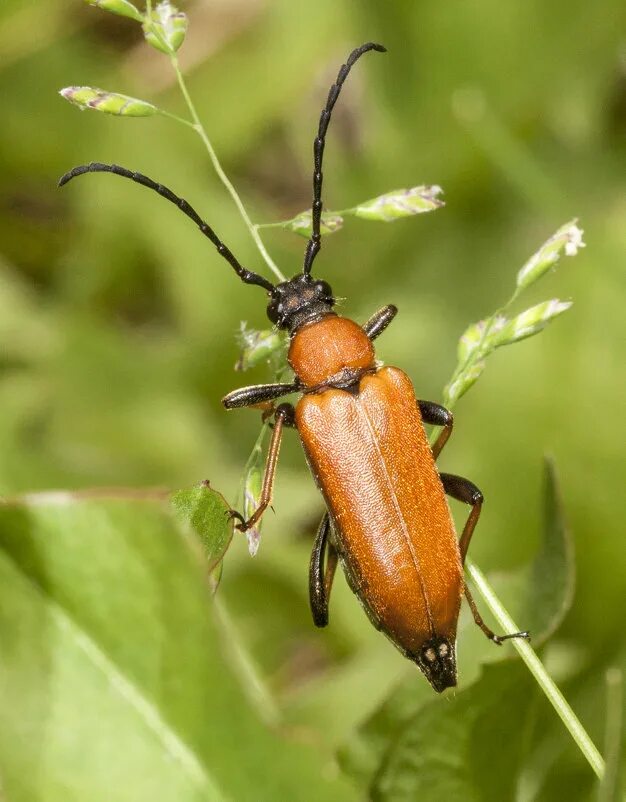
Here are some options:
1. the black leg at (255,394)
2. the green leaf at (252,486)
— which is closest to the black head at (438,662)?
the green leaf at (252,486)

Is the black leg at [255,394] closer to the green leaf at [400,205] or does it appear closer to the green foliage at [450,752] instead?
the green leaf at [400,205]

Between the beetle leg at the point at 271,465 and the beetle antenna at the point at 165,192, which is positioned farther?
the beetle antenna at the point at 165,192

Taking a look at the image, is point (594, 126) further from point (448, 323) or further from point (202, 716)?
point (202, 716)

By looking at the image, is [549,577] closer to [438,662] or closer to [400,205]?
[438,662]

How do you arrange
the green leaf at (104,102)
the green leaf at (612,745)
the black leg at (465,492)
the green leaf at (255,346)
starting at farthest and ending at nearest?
the black leg at (465,492) → the green leaf at (255,346) → the green leaf at (104,102) → the green leaf at (612,745)

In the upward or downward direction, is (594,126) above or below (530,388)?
above

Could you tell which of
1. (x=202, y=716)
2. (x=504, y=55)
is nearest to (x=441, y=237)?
(x=504, y=55)
